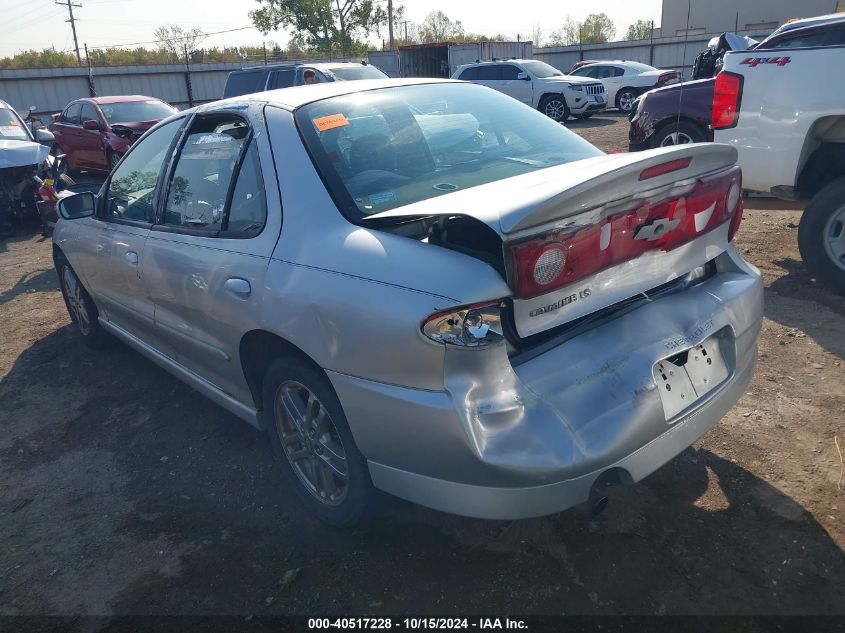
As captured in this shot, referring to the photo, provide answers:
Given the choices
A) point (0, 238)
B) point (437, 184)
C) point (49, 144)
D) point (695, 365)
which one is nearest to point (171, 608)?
point (437, 184)

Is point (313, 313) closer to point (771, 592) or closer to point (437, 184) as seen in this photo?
point (437, 184)

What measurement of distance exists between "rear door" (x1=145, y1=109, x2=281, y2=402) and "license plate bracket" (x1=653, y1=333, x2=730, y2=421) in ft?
5.19

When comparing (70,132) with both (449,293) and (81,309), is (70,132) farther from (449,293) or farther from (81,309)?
(449,293)

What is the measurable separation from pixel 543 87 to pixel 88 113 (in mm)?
12236

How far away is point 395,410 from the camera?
7.16ft

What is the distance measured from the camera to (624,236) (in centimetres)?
226

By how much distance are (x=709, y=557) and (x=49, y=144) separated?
11.7 metres

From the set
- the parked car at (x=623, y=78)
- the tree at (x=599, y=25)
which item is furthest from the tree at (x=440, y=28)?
the parked car at (x=623, y=78)

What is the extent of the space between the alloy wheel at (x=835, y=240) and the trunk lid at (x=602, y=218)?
113 inches

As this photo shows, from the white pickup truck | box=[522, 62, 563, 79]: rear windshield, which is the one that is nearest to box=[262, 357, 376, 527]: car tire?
the white pickup truck

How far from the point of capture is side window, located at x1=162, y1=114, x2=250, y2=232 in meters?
3.09

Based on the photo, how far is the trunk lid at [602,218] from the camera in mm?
2033

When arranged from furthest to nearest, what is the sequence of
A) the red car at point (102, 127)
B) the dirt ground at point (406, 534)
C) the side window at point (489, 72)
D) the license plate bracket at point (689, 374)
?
the side window at point (489, 72) → the red car at point (102, 127) → the dirt ground at point (406, 534) → the license plate bracket at point (689, 374)

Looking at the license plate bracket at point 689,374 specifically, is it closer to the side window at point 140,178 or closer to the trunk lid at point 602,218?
the trunk lid at point 602,218
